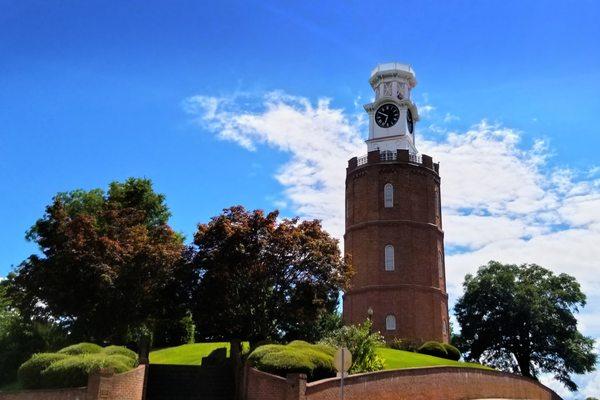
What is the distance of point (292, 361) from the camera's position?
19672 millimetres

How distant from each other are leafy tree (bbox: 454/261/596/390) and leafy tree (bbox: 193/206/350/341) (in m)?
22.2

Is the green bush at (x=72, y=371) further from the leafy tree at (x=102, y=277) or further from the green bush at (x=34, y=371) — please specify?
the leafy tree at (x=102, y=277)

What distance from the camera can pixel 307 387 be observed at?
18.3 metres

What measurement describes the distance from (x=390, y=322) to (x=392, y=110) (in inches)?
663

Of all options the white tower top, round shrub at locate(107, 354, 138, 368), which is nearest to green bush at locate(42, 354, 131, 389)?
round shrub at locate(107, 354, 138, 368)

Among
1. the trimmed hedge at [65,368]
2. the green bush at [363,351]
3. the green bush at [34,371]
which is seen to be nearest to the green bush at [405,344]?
the green bush at [363,351]

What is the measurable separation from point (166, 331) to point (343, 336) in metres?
16.1

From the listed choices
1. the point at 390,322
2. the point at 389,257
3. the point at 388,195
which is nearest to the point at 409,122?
the point at 388,195

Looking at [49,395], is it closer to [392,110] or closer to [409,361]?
[409,361]

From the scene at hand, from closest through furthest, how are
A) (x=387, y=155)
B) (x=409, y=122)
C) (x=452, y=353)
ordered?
1. (x=452, y=353)
2. (x=387, y=155)
3. (x=409, y=122)

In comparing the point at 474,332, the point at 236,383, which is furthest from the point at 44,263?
the point at 474,332

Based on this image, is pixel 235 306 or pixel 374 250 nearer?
pixel 235 306

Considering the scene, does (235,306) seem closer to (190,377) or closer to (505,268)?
(190,377)

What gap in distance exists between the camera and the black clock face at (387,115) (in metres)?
49.8
